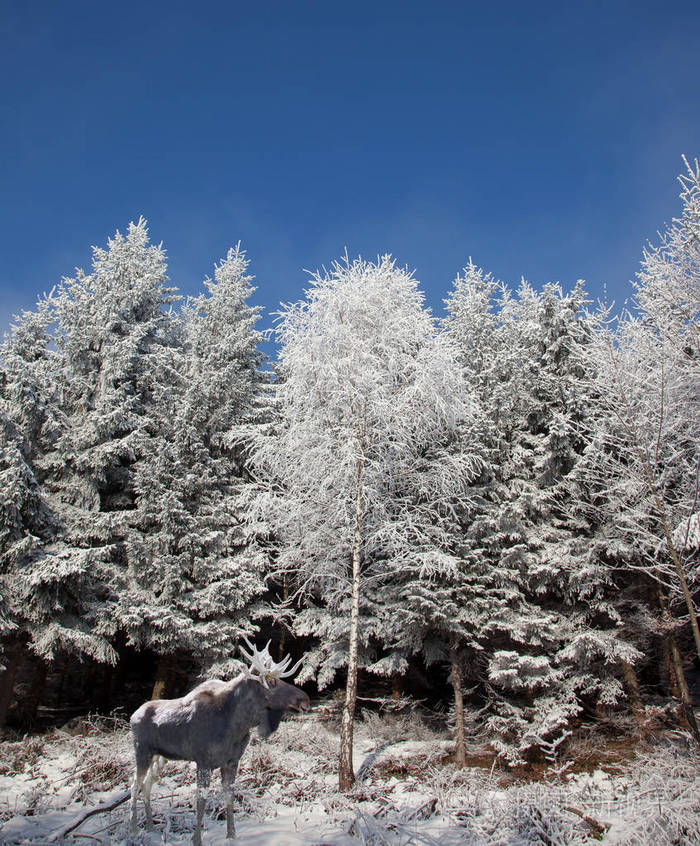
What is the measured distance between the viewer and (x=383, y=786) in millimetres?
9438

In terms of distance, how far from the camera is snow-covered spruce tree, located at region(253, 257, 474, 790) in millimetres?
11344

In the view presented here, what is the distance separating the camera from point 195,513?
14688 millimetres

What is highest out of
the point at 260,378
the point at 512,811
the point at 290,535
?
the point at 260,378

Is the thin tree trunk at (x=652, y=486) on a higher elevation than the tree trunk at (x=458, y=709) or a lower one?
higher

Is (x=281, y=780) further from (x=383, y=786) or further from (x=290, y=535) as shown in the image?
(x=290, y=535)

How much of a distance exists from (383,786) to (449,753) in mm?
3179

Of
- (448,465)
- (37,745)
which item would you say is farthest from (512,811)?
(37,745)

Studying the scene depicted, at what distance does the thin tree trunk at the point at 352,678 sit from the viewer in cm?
942

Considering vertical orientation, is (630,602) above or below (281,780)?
above

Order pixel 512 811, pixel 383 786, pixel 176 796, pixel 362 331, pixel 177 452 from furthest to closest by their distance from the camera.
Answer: pixel 177 452 < pixel 362 331 < pixel 383 786 < pixel 176 796 < pixel 512 811

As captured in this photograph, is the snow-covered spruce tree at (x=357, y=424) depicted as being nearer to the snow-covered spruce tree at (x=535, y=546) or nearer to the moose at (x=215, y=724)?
the snow-covered spruce tree at (x=535, y=546)

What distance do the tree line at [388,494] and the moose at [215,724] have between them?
407cm

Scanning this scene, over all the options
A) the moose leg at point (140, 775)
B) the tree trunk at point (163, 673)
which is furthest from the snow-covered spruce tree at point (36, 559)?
the moose leg at point (140, 775)

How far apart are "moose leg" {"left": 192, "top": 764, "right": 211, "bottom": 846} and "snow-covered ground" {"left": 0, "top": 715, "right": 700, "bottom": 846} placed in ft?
1.13
